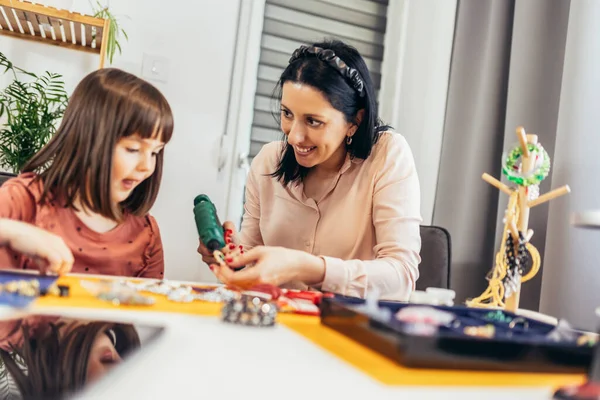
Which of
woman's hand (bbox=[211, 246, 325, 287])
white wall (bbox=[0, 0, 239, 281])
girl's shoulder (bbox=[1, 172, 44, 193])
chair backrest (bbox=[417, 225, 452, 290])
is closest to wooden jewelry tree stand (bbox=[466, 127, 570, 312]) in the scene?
woman's hand (bbox=[211, 246, 325, 287])

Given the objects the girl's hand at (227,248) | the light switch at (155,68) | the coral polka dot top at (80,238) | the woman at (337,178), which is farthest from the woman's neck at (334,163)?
the light switch at (155,68)

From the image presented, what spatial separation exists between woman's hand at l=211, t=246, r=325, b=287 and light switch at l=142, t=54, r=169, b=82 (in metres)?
1.40

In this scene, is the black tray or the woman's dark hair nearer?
the black tray

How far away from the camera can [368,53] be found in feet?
8.67

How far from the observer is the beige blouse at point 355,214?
120cm

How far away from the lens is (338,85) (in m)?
1.27

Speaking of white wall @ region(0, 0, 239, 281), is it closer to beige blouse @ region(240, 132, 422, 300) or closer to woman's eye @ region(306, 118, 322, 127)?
beige blouse @ region(240, 132, 422, 300)

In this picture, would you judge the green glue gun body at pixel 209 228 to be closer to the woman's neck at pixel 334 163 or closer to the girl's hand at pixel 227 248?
the girl's hand at pixel 227 248

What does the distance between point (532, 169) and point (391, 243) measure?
0.32 meters

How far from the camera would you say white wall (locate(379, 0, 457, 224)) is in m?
2.28

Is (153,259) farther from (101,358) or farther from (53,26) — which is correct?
(53,26)

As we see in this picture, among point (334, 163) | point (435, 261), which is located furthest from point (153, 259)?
point (435, 261)

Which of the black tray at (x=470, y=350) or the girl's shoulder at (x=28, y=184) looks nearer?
the black tray at (x=470, y=350)

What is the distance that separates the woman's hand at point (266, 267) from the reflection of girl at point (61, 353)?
13.7 inches
